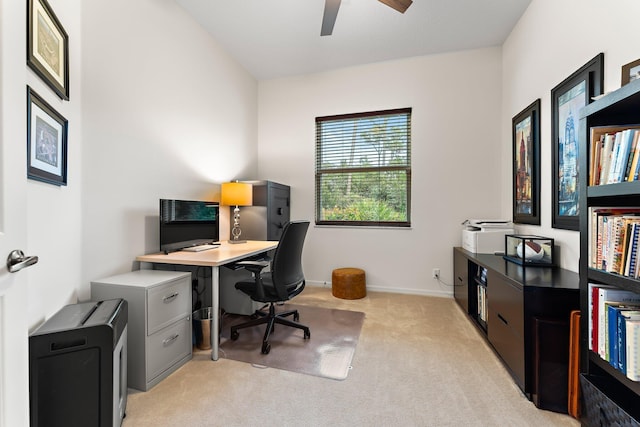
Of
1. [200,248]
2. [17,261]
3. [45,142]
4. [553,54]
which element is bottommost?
[200,248]

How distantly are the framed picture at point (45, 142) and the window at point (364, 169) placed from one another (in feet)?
9.07

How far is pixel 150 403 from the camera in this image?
1.51 m

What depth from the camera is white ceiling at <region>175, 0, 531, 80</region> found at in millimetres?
2635

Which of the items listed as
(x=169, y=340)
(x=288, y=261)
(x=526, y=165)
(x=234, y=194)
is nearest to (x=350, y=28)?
(x=234, y=194)

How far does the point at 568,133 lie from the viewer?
2.06 meters

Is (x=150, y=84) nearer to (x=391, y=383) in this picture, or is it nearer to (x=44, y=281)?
(x=44, y=281)

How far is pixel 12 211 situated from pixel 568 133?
3146mm

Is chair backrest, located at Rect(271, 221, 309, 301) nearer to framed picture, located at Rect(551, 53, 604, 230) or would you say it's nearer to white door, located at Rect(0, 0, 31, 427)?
white door, located at Rect(0, 0, 31, 427)

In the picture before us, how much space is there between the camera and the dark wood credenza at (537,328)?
4.78ft

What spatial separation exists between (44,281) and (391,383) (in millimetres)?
2008

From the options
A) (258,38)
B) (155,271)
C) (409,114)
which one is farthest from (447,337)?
(258,38)

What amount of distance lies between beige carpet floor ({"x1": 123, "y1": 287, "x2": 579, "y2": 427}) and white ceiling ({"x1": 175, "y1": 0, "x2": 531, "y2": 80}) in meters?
3.05

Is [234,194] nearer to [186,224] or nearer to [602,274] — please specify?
[186,224]

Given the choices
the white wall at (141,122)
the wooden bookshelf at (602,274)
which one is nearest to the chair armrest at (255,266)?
the white wall at (141,122)
